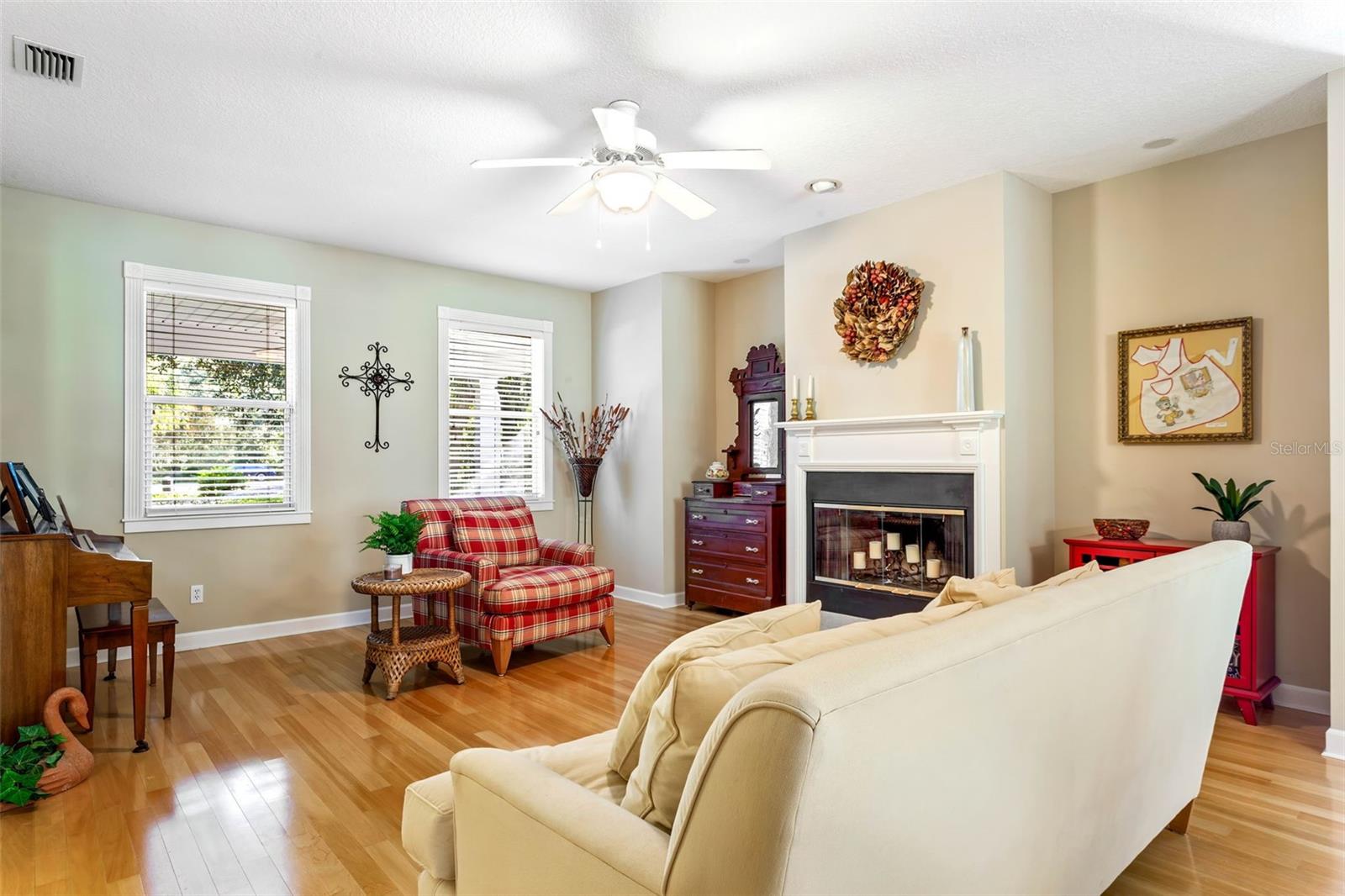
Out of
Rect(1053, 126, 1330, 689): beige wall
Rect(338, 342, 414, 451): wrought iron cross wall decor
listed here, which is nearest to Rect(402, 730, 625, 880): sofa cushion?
Rect(1053, 126, 1330, 689): beige wall

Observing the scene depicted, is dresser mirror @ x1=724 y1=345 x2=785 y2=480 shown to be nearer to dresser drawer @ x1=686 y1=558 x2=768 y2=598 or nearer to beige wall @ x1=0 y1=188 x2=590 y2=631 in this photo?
dresser drawer @ x1=686 y1=558 x2=768 y2=598

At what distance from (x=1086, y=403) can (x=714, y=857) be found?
13.5 feet

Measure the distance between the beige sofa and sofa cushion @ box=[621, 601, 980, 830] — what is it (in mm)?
52

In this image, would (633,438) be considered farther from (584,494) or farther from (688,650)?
(688,650)

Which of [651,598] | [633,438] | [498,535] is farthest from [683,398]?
[498,535]

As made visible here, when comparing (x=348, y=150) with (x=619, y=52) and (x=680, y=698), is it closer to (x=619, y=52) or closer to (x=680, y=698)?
(x=619, y=52)

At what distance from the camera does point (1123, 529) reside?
370 cm

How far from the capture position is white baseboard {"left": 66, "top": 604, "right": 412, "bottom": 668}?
4.59 metres

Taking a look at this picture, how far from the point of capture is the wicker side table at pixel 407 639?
371cm

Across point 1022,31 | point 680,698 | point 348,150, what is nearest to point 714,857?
point 680,698

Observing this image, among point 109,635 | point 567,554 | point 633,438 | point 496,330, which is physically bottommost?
point 109,635

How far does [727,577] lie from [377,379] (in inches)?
116

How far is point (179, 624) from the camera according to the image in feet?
15.1

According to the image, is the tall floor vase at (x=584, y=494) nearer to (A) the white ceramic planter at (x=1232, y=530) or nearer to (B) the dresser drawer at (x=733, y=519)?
(B) the dresser drawer at (x=733, y=519)
